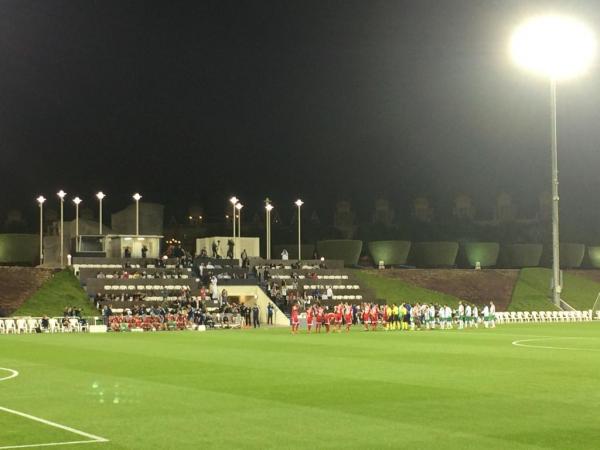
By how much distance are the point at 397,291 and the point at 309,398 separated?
2639 inches

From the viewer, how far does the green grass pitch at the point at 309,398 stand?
14.1 meters

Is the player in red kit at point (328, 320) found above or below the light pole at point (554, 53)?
below

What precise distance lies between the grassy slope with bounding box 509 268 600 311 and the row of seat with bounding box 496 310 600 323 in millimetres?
9083

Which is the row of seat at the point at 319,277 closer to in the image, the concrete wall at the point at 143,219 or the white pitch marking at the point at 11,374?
the concrete wall at the point at 143,219

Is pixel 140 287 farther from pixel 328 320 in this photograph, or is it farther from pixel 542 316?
pixel 542 316

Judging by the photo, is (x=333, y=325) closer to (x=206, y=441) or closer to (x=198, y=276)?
(x=198, y=276)

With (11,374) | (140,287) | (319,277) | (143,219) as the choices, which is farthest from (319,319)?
(143,219)

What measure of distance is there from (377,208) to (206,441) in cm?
12313

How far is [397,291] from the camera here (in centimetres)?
8550

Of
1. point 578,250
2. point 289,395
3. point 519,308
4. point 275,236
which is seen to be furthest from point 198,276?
point 289,395

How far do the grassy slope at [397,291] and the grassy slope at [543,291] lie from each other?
6.04 meters

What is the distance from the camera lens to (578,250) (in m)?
107

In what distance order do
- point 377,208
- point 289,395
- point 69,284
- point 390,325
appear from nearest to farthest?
point 289,395 < point 390,325 < point 69,284 < point 377,208

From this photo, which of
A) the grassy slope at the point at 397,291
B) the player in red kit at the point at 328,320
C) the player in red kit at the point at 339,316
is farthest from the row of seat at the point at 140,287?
the player in red kit at the point at 328,320
